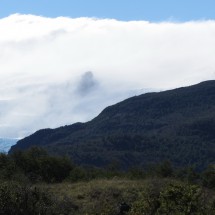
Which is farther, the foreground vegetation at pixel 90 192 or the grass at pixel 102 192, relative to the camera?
the grass at pixel 102 192

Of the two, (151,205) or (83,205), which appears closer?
(151,205)

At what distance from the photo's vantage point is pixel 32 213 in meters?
27.4

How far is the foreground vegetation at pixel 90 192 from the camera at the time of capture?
18344mm

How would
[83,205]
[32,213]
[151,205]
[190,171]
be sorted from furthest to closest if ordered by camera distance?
[190,171], [83,205], [32,213], [151,205]

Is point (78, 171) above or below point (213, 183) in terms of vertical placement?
above

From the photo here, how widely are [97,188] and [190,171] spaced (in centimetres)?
2163

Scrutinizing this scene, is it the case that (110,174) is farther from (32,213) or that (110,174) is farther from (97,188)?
(32,213)

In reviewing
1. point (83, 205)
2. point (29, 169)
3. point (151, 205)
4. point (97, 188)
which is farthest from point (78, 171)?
point (151, 205)

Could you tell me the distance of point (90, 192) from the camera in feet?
125

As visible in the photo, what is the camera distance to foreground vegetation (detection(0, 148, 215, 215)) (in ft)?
60.2

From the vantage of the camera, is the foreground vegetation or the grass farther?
the grass

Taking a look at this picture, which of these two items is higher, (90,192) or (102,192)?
(90,192)

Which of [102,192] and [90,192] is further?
[90,192]

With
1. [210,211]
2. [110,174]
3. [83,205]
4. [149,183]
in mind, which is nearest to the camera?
[210,211]
